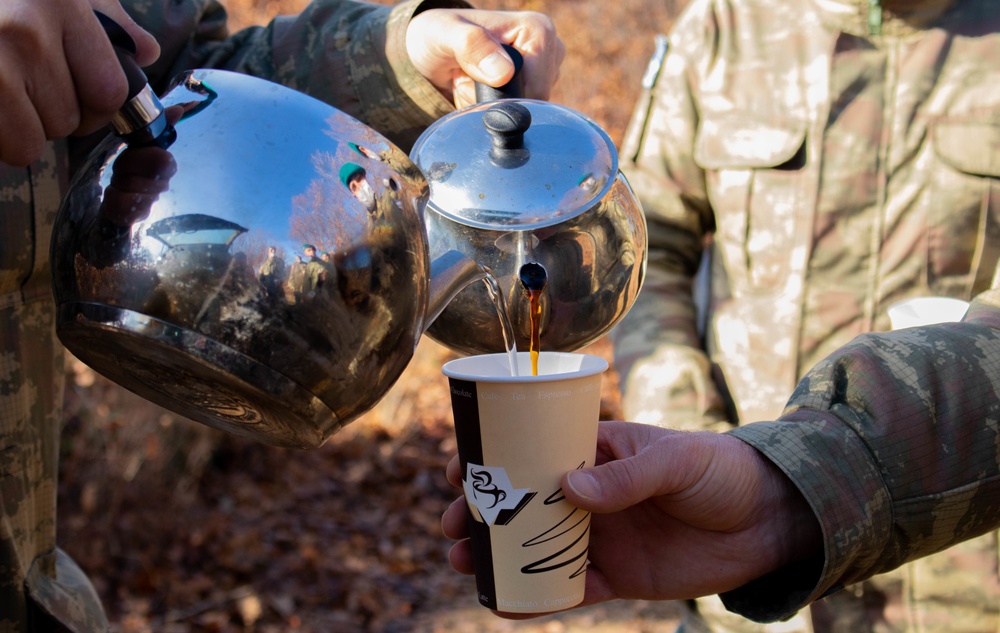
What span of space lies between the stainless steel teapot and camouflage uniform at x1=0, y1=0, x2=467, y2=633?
443 mm

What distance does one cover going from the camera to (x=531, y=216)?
3.66ft

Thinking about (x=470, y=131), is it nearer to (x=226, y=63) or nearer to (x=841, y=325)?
(x=226, y=63)

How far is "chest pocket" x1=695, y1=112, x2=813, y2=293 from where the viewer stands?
2.12 meters

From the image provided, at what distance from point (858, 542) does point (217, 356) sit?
85cm

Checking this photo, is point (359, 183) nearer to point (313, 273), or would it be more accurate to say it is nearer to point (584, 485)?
point (313, 273)

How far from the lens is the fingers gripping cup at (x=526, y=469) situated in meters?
1.09

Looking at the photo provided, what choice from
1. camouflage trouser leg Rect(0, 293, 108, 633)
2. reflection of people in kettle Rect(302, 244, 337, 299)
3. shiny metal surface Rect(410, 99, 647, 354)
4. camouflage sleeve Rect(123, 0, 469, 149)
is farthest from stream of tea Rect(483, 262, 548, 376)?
camouflage trouser leg Rect(0, 293, 108, 633)

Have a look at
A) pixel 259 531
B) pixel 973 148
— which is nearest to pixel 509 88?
pixel 973 148

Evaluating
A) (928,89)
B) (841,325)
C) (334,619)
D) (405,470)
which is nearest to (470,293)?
(841,325)

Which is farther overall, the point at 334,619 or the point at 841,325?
the point at 334,619

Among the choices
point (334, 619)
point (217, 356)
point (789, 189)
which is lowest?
point (334, 619)

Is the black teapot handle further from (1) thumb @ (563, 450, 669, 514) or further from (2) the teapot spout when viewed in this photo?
(1) thumb @ (563, 450, 669, 514)

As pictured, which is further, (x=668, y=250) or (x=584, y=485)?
(x=668, y=250)

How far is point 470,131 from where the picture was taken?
1.18m
